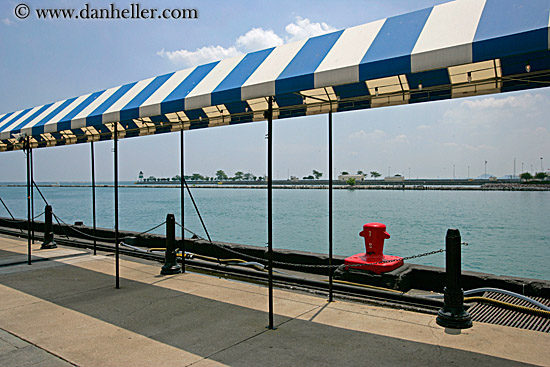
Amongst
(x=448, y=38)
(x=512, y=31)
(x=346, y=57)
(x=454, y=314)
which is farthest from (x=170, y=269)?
(x=512, y=31)

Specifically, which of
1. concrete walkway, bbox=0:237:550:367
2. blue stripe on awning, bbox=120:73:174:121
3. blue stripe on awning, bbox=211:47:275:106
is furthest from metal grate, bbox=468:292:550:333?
blue stripe on awning, bbox=120:73:174:121

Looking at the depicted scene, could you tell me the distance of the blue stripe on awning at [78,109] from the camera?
349 inches

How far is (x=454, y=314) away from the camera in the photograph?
5.14 m

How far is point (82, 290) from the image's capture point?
7.38 metres

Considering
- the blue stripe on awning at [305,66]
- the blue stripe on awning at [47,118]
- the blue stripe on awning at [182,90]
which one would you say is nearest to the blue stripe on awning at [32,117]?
the blue stripe on awning at [47,118]

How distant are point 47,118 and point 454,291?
986 centimetres

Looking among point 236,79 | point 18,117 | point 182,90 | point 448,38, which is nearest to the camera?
point 448,38

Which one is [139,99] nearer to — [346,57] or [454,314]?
[346,57]

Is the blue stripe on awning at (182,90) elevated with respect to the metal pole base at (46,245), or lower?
elevated

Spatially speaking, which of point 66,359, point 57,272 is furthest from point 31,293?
point 66,359

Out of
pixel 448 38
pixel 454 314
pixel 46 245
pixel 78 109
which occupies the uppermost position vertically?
pixel 78 109

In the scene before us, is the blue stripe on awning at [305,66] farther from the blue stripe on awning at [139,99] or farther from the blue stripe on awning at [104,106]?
the blue stripe on awning at [104,106]

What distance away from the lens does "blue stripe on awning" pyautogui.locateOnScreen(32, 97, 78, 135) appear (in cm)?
959

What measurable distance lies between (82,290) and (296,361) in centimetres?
489
